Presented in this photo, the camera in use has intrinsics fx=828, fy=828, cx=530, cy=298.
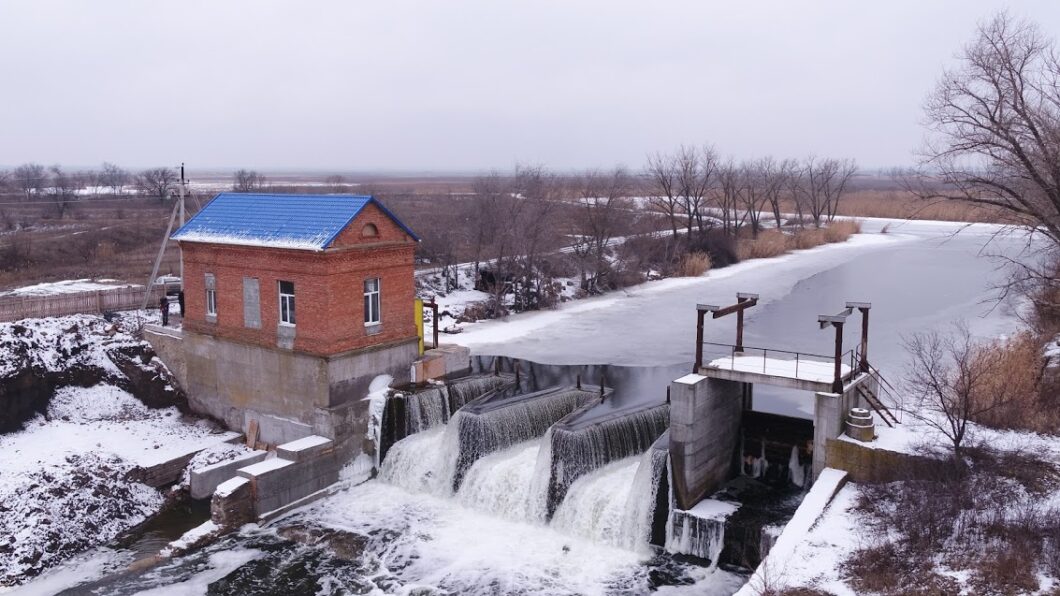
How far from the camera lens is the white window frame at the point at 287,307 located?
20.1 metres

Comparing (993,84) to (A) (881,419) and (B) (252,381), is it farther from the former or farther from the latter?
(B) (252,381)

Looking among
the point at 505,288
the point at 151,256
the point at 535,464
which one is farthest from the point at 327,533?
the point at 151,256

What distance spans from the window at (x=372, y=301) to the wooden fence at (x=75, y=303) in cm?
1205

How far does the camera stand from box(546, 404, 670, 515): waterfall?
1744 centimetres

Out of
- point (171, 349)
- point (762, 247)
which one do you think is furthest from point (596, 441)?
point (762, 247)

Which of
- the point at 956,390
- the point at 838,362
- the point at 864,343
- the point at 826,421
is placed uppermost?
the point at 864,343

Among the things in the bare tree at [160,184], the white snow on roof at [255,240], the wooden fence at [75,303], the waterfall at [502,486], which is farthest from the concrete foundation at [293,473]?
the bare tree at [160,184]

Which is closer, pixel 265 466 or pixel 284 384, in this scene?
pixel 265 466

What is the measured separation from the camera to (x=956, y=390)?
53.6ft

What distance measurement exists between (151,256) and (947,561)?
150 feet

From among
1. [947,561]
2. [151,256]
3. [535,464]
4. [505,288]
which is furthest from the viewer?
[151,256]

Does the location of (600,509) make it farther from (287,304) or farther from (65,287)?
(65,287)

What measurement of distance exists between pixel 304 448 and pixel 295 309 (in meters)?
3.36

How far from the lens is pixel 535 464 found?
59.3 ft
